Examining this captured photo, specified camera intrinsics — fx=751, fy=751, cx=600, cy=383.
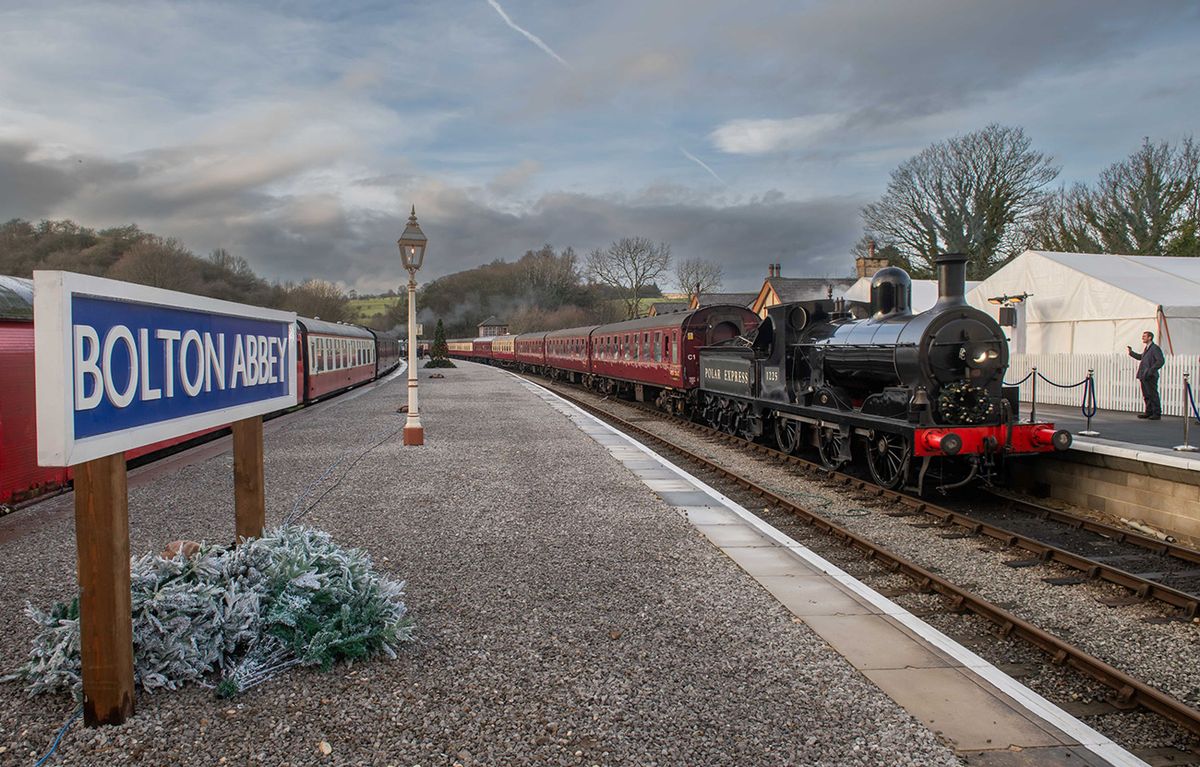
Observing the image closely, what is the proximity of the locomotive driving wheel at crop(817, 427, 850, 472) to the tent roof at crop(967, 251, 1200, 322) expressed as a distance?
11.9 m

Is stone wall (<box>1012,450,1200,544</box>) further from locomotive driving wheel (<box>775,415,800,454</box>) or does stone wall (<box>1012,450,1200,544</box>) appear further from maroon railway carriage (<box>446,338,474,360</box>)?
maroon railway carriage (<box>446,338,474,360</box>)

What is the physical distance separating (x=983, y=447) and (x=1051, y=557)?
211cm

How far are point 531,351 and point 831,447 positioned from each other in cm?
3752

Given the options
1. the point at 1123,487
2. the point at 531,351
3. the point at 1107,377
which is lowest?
the point at 1123,487

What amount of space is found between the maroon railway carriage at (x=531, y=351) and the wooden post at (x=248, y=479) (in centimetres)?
3860

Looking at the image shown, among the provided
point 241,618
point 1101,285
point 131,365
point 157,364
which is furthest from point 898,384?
point 1101,285

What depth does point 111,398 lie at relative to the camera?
3.17m

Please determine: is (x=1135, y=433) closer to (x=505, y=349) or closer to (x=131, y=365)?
(x=131, y=365)

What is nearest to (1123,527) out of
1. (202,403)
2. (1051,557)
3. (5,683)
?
(1051,557)

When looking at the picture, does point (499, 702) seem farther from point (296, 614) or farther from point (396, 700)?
point (296, 614)

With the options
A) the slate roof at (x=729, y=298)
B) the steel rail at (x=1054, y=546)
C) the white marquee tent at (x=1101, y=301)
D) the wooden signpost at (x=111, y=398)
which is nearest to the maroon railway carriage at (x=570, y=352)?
the white marquee tent at (x=1101, y=301)

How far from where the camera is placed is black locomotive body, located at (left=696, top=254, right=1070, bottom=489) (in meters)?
9.30

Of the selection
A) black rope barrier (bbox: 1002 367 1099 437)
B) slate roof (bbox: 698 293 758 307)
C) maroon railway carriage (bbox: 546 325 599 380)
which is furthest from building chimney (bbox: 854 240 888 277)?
black rope barrier (bbox: 1002 367 1099 437)

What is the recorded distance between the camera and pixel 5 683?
4020 mm
